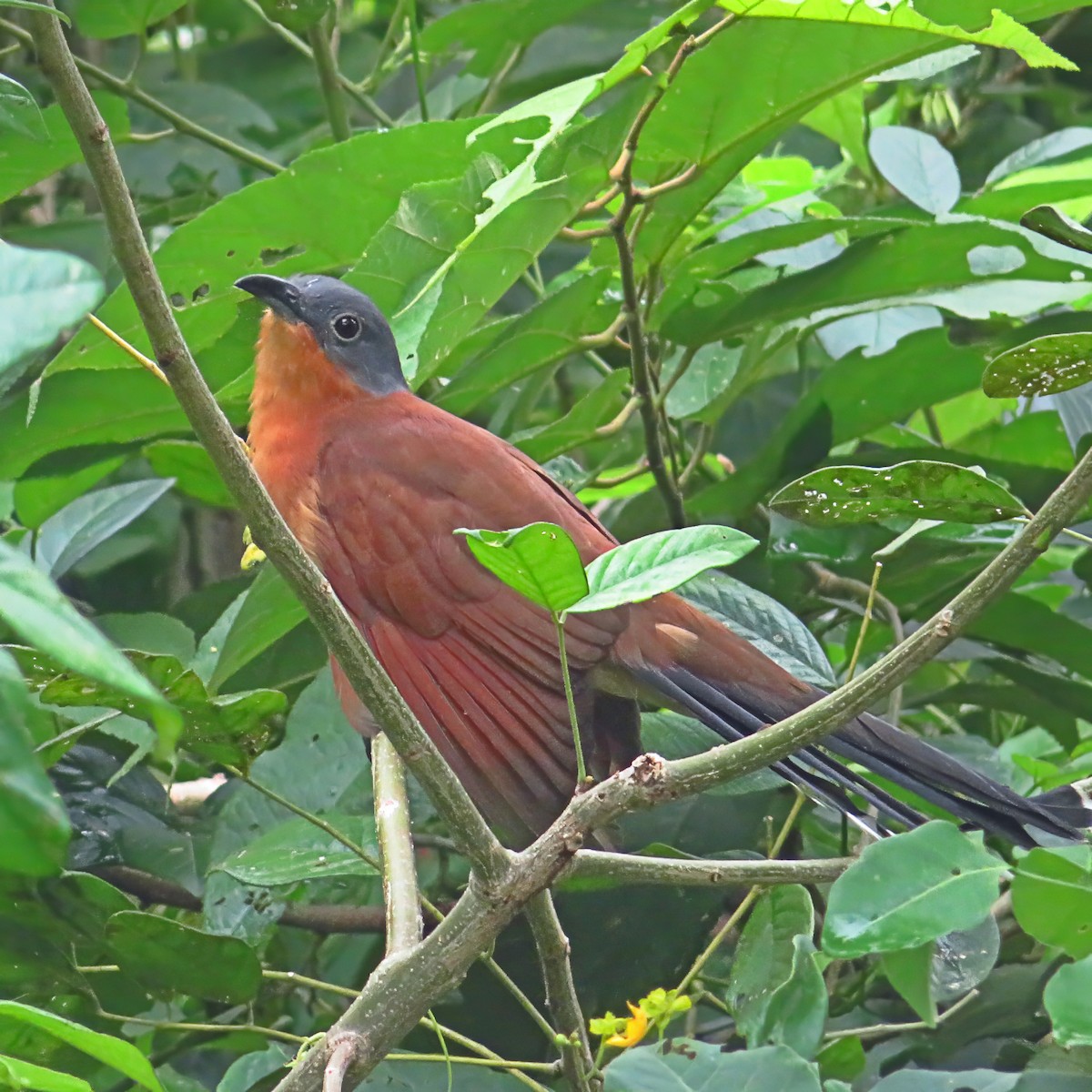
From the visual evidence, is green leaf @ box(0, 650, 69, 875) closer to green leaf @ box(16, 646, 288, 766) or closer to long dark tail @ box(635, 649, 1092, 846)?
green leaf @ box(16, 646, 288, 766)

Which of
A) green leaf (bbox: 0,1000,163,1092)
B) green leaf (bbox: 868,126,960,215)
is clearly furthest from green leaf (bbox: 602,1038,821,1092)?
green leaf (bbox: 868,126,960,215)

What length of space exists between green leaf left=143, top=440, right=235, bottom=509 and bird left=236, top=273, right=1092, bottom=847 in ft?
Result: 0.75

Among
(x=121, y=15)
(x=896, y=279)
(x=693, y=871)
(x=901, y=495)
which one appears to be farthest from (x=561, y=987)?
(x=121, y=15)

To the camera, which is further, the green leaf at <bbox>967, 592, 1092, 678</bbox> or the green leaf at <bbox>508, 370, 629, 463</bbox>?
the green leaf at <bbox>508, 370, 629, 463</bbox>

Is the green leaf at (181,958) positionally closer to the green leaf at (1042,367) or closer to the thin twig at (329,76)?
the green leaf at (1042,367)

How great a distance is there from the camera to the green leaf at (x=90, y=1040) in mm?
1082

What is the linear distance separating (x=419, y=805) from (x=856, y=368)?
1072 mm

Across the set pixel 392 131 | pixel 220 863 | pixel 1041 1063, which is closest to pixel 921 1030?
pixel 1041 1063

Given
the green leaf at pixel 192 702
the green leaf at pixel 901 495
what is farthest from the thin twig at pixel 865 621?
the green leaf at pixel 192 702

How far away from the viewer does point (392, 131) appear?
6.74 feet

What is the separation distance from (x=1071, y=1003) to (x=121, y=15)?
2.45m

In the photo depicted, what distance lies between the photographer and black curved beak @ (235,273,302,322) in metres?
2.33

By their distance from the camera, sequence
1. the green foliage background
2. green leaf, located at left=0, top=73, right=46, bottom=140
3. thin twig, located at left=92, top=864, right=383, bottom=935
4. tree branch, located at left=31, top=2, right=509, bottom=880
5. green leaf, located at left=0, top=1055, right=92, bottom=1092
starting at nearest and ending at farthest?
tree branch, located at left=31, top=2, right=509, bottom=880
green leaf, located at left=0, top=1055, right=92, bottom=1092
green leaf, located at left=0, top=73, right=46, bottom=140
the green foliage background
thin twig, located at left=92, top=864, right=383, bottom=935

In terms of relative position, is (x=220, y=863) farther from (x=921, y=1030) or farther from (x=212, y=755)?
(x=921, y=1030)
